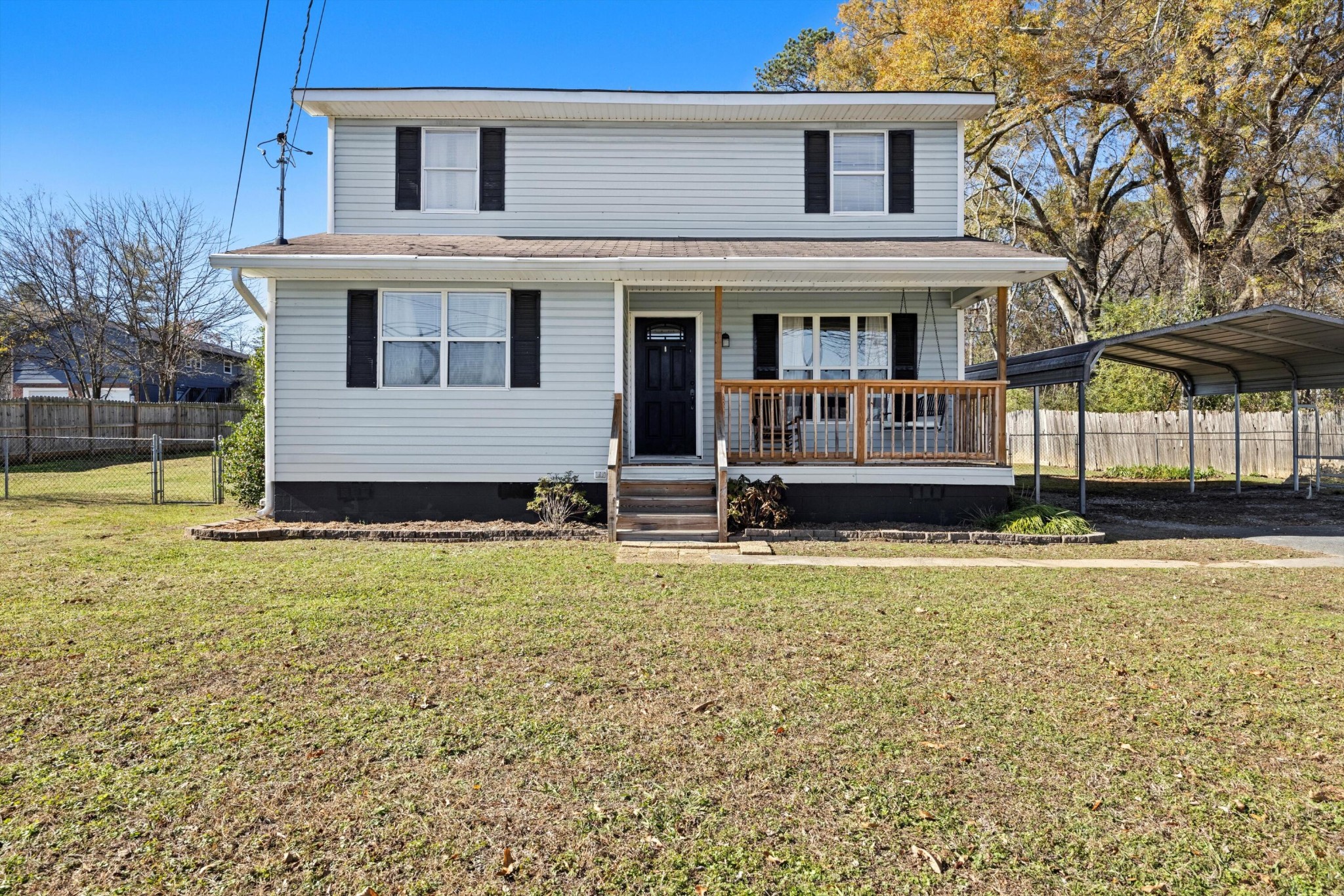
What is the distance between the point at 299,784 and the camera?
315 cm

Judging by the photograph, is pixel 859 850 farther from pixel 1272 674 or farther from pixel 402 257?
pixel 402 257

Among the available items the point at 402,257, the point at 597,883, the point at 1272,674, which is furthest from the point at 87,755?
the point at 402,257

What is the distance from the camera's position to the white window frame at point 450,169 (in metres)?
12.0

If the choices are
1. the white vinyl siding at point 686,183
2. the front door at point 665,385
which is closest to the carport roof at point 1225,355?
the white vinyl siding at point 686,183

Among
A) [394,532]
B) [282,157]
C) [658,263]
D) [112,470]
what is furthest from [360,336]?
[112,470]

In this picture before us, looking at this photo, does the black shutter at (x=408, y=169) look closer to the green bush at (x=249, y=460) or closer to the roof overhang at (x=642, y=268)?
the roof overhang at (x=642, y=268)

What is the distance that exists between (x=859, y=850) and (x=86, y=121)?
27.6 m

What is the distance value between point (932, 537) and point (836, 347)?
3838 mm

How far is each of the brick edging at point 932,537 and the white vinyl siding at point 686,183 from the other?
5.29m

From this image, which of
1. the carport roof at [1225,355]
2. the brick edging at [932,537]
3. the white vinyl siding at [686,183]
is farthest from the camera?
the white vinyl siding at [686,183]

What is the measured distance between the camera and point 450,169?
12.1 m

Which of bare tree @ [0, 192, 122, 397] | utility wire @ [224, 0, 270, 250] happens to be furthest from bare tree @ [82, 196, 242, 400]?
utility wire @ [224, 0, 270, 250]

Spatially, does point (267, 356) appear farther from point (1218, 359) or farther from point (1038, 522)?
point (1218, 359)

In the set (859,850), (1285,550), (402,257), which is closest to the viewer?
(859,850)
